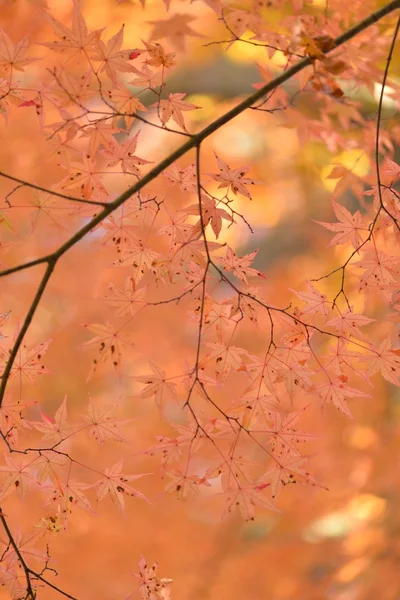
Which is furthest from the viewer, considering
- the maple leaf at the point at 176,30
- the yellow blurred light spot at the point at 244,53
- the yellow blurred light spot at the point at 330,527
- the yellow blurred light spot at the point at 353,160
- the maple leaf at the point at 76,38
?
the yellow blurred light spot at the point at 353,160

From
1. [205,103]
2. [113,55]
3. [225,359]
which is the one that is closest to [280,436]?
[225,359]

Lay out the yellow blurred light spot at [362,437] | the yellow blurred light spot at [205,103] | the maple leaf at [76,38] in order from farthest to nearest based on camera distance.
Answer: the yellow blurred light spot at [205,103] → the yellow blurred light spot at [362,437] → the maple leaf at [76,38]

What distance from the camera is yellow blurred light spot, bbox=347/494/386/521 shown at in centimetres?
261

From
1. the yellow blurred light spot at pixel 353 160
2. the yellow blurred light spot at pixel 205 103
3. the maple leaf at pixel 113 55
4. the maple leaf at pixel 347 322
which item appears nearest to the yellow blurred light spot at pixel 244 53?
the yellow blurred light spot at pixel 205 103

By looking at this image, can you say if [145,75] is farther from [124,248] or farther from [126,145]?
[124,248]

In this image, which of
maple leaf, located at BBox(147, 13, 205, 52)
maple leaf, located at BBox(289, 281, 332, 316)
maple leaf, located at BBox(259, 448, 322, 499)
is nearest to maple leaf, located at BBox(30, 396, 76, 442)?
maple leaf, located at BBox(259, 448, 322, 499)

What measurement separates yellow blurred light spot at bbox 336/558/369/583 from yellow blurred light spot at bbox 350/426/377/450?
0.48 metres

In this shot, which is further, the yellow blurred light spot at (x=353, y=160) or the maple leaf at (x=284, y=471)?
the yellow blurred light spot at (x=353, y=160)

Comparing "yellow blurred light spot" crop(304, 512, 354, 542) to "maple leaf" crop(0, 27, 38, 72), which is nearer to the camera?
"maple leaf" crop(0, 27, 38, 72)

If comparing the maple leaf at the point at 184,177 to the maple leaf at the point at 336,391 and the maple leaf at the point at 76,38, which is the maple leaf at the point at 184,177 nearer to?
the maple leaf at the point at 76,38

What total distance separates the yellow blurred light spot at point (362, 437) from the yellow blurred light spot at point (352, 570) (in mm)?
485

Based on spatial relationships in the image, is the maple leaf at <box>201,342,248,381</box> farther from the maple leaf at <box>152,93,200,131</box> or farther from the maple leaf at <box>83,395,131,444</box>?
the maple leaf at <box>152,93,200,131</box>

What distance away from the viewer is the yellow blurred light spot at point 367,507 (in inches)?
103

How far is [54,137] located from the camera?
102 cm
